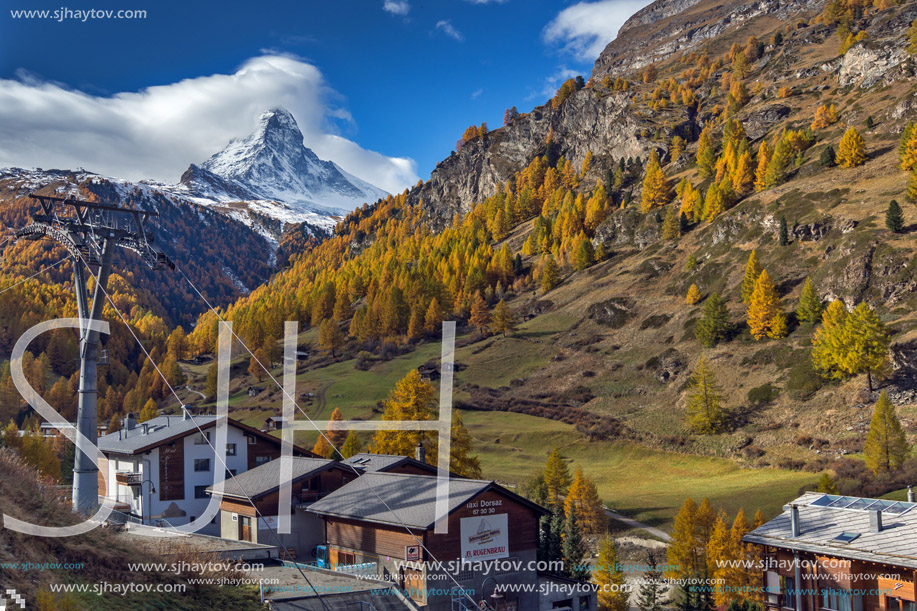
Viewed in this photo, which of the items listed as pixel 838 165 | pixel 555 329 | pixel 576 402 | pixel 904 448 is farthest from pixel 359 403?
pixel 838 165

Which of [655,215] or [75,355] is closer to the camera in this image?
[75,355]

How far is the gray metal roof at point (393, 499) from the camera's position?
3114 cm

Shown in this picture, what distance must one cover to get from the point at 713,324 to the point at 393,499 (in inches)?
2975

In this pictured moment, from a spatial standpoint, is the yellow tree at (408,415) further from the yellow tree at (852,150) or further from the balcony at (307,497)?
the yellow tree at (852,150)

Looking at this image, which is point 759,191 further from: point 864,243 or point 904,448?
point 904,448

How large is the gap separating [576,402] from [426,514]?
224ft

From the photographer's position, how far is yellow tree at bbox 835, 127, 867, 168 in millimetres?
121875

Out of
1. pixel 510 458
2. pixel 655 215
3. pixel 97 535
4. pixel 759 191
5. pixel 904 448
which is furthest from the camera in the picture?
pixel 655 215

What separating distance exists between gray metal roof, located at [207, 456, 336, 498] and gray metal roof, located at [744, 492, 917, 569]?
21.7 m

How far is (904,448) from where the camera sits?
57219mm

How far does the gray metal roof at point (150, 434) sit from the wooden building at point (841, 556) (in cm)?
3113

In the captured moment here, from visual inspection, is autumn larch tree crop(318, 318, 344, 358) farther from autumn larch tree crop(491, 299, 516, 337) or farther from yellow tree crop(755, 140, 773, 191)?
yellow tree crop(755, 140, 773, 191)

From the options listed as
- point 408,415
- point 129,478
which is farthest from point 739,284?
point 129,478

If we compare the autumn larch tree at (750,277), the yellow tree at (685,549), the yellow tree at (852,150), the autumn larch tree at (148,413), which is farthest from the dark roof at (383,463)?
the yellow tree at (852,150)
